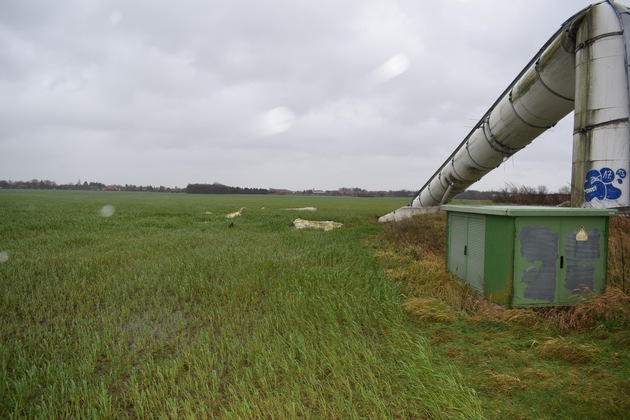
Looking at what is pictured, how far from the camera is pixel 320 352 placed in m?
4.16

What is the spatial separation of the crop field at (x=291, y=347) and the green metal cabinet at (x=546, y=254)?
334mm

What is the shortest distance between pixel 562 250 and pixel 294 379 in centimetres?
435

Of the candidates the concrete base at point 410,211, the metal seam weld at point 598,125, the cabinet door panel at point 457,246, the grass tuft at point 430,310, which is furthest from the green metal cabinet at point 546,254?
the concrete base at point 410,211

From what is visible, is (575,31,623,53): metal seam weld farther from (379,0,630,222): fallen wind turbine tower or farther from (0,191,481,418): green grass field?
(0,191,481,418): green grass field

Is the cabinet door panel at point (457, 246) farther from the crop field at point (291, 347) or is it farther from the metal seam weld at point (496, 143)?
the metal seam weld at point (496, 143)

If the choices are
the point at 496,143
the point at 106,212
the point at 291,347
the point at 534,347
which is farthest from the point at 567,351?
the point at 106,212

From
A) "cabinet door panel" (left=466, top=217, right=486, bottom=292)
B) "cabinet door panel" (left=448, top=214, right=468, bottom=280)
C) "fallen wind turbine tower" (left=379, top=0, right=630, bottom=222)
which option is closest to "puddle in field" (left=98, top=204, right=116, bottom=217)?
"cabinet door panel" (left=448, top=214, right=468, bottom=280)

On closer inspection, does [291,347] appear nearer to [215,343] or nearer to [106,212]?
[215,343]

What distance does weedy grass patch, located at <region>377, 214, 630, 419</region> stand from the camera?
3.08 metres

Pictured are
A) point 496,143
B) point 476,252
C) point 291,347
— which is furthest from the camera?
point 496,143

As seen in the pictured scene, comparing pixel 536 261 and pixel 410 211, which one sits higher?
pixel 410 211

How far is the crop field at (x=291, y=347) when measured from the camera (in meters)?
3.22

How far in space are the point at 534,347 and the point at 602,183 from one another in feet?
18.9

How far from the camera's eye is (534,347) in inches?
162
